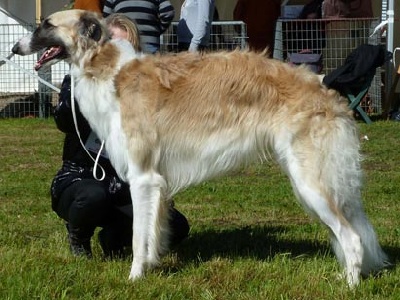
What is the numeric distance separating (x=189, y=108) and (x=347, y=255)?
1.19 meters

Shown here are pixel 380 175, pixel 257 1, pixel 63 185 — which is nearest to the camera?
pixel 63 185

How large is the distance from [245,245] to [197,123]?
3.89 feet

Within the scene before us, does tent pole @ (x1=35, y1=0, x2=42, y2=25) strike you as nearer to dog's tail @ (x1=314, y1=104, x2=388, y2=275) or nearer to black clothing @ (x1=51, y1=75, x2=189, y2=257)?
black clothing @ (x1=51, y1=75, x2=189, y2=257)

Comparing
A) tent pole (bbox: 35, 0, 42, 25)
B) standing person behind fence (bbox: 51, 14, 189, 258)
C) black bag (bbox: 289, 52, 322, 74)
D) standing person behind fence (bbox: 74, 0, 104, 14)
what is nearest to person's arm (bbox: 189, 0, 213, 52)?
standing person behind fence (bbox: 74, 0, 104, 14)

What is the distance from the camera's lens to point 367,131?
10.8m

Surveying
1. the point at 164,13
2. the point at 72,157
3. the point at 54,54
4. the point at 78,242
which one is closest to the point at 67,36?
the point at 54,54

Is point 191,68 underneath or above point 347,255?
above

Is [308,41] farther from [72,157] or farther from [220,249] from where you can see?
[72,157]

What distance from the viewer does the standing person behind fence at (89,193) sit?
500 centimetres

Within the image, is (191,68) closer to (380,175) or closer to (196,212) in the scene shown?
(196,212)

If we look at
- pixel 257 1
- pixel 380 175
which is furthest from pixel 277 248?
pixel 257 1

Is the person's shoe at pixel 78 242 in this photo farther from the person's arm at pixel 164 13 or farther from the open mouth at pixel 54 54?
the person's arm at pixel 164 13

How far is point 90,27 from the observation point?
4750 millimetres

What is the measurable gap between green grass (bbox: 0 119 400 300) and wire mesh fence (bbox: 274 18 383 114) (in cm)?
352
